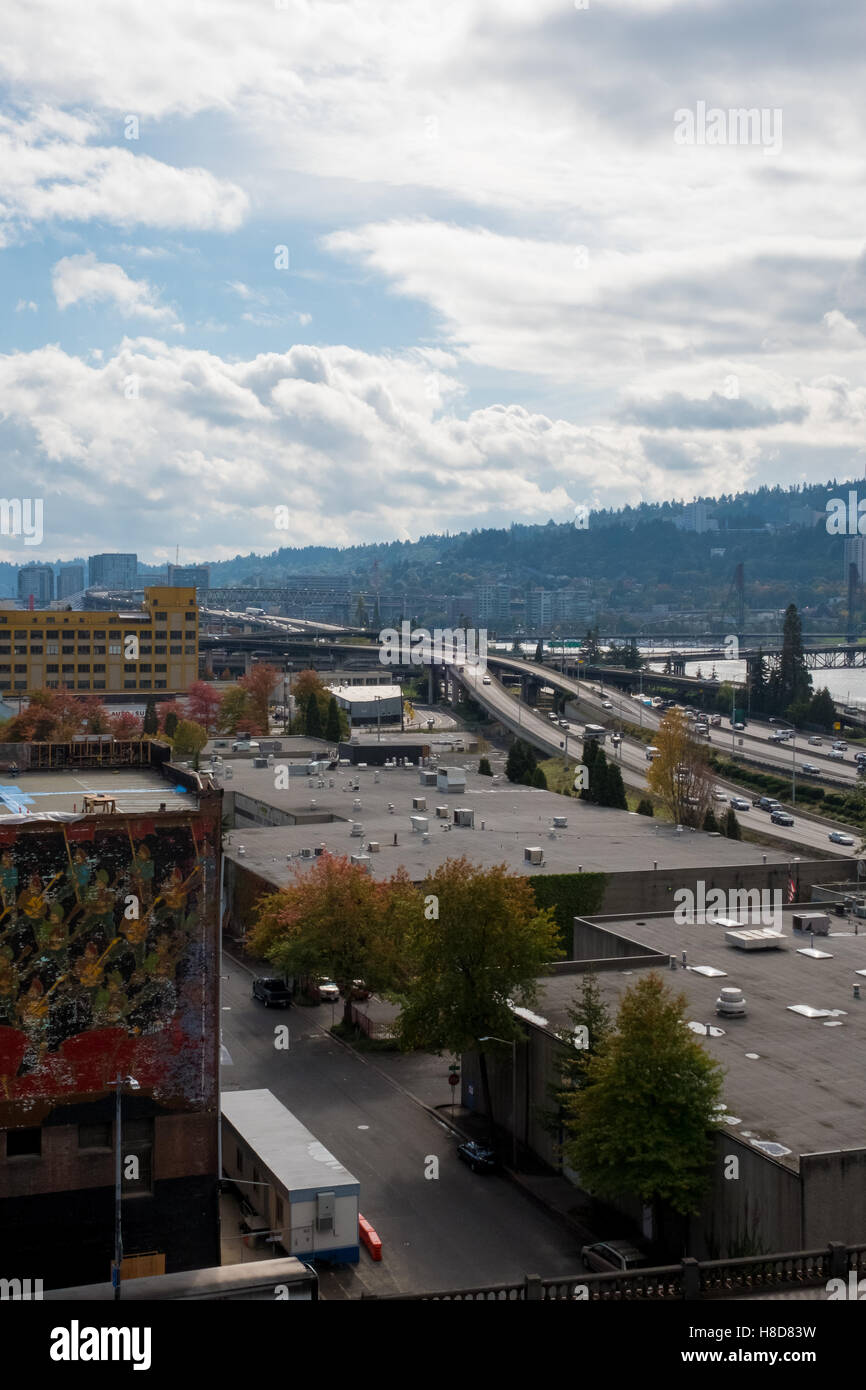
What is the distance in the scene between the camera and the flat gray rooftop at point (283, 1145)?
21.0m

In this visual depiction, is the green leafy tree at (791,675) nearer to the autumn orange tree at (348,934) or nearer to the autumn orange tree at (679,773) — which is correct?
the autumn orange tree at (679,773)

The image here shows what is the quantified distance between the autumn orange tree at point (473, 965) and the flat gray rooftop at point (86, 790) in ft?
20.2

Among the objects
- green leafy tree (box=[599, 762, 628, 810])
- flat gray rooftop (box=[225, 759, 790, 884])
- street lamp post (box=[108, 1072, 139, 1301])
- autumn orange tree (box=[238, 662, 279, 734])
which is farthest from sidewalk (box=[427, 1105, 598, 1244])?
autumn orange tree (box=[238, 662, 279, 734])

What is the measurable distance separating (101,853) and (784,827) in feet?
160

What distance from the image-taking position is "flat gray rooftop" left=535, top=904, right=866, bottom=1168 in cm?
2045

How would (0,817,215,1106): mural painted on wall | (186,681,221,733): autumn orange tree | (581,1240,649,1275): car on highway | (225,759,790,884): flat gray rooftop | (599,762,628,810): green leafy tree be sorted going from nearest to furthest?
(0,817,215,1106): mural painted on wall, (581,1240,649,1275): car on highway, (225,759,790,884): flat gray rooftop, (599,762,628,810): green leafy tree, (186,681,221,733): autumn orange tree

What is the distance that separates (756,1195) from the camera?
1927 centimetres

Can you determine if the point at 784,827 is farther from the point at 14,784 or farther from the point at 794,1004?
the point at 14,784

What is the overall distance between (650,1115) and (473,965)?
6132 mm

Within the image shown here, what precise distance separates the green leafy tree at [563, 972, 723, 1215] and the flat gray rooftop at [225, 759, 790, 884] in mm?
16455

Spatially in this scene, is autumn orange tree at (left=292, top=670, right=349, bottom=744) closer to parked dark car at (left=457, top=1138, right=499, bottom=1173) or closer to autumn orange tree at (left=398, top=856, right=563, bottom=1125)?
autumn orange tree at (left=398, top=856, right=563, bottom=1125)

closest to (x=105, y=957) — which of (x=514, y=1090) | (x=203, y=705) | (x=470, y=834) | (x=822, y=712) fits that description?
(x=514, y=1090)

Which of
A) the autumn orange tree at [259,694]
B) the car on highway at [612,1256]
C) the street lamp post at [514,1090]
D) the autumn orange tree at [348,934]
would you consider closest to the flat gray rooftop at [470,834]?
the autumn orange tree at [348,934]
